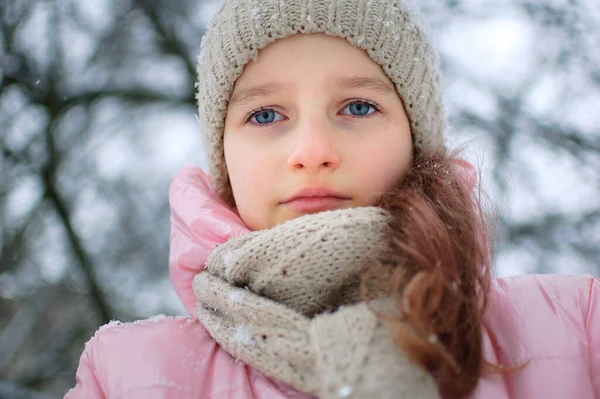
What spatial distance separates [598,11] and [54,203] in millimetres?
3267

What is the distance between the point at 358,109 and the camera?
1271 millimetres

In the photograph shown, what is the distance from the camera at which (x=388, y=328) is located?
2.99 ft

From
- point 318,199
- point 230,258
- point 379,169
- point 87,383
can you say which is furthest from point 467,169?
point 87,383

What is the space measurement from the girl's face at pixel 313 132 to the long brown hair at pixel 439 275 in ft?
0.34

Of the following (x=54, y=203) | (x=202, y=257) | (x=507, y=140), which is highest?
(x=202, y=257)

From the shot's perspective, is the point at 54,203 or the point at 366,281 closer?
the point at 366,281

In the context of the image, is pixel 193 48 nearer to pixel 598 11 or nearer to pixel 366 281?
pixel 598 11

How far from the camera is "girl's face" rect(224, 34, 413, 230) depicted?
120cm

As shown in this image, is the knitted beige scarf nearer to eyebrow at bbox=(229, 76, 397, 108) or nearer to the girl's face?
the girl's face

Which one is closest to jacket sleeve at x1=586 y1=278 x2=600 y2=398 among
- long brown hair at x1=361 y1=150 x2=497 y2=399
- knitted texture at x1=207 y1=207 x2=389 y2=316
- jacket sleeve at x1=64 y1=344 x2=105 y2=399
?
long brown hair at x1=361 y1=150 x2=497 y2=399

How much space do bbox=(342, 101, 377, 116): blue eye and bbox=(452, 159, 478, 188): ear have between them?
0.25 metres

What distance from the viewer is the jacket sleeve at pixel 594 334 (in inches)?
43.7

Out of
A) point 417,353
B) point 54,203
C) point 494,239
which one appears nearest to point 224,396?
point 417,353

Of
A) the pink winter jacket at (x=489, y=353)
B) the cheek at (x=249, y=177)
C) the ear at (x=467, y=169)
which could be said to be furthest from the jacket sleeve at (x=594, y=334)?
the cheek at (x=249, y=177)
